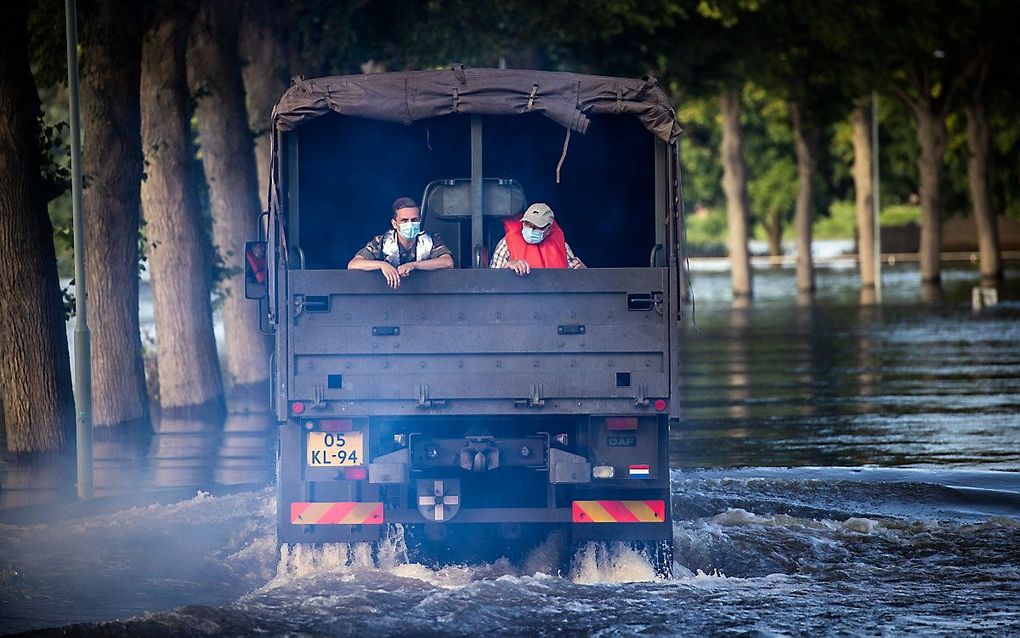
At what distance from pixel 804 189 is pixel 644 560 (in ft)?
131

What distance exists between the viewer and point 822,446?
17.6m

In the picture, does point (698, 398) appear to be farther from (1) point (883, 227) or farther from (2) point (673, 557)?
(1) point (883, 227)

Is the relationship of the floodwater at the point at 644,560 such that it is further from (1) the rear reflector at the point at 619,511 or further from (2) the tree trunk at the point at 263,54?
(2) the tree trunk at the point at 263,54

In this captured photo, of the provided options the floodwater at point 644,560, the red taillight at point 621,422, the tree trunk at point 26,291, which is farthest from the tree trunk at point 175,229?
the red taillight at point 621,422

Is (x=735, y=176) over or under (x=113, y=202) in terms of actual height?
over

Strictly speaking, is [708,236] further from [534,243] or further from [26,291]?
[534,243]

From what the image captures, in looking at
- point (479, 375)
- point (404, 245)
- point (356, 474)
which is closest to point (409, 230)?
point (404, 245)

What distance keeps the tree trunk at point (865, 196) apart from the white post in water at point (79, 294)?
3743 cm

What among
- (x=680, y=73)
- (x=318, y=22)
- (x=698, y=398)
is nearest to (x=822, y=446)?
(x=698, y=398)

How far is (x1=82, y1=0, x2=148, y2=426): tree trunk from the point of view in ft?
63.3

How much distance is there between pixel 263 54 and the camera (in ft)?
87.8

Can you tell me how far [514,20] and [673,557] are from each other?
21.8 metres

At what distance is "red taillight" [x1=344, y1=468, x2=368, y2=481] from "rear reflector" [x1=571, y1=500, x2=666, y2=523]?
118 centimetres

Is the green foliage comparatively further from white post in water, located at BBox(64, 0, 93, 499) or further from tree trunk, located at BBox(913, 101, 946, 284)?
white post in water, located at BBox(64, 0, 93, 499)
